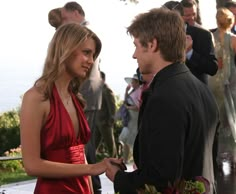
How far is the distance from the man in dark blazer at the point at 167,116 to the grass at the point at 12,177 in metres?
5.82

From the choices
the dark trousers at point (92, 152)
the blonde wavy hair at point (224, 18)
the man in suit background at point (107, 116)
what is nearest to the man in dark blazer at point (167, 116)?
the dark trousers at point (92, 152)

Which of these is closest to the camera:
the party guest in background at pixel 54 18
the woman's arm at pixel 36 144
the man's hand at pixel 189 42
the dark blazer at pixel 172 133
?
the dark blazer at pixel 172 133

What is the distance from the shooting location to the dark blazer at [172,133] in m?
2.71

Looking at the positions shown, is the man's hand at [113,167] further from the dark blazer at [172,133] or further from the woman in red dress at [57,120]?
the woman in red dress at [57,120]

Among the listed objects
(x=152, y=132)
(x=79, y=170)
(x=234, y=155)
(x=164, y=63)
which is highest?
(x=164, y=63)

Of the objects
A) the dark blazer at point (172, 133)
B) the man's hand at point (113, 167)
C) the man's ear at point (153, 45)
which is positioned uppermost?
the man's ear at point (153, 45)

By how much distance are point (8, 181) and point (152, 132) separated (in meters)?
6.44

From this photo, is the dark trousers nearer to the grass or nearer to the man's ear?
the grass

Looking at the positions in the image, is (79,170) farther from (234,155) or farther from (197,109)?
(234,155)

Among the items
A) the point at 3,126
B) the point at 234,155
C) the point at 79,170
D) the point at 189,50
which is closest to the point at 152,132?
the point at 79,170

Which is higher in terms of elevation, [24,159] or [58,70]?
[58,70]

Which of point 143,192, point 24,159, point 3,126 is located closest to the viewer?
point 143,192

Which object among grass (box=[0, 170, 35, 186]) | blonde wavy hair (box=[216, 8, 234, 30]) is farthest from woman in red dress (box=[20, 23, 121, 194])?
grass (box=[0, 170, 35, 186])

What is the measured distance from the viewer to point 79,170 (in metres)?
3.59
